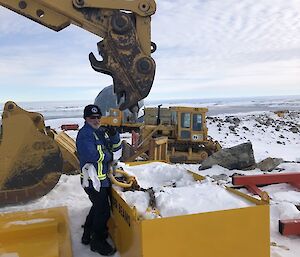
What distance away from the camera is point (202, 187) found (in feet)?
13.0

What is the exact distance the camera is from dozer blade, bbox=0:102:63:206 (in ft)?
17.8

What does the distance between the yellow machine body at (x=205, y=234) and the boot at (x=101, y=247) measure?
2.37ft

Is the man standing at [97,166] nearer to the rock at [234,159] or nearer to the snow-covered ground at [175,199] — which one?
the snow-covered ground at [175,199]

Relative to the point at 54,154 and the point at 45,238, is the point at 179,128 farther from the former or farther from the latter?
the point at 45,238

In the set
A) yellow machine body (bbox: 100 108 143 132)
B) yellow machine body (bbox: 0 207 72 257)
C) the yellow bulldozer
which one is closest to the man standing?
yellow machine body (bbox: 0 207 72 257)

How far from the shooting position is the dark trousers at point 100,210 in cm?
413

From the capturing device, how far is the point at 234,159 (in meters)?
9.96

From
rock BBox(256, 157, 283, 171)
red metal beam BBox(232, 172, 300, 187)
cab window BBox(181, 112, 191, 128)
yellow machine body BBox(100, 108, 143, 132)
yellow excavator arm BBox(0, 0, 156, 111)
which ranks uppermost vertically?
yellow excavator arm BBox(0, 0, 156, 111)

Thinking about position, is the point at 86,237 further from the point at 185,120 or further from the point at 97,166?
the point at 185,120

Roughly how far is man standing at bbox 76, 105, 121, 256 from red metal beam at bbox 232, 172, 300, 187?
2945mm

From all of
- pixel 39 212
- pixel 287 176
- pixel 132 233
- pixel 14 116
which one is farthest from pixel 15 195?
pixel 287 176

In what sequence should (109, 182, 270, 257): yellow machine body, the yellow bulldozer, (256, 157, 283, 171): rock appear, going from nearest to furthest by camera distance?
(109, 182, 270, 257): yellow machine body → (256, 157, 283, 171): rock → the yellow bulldozer

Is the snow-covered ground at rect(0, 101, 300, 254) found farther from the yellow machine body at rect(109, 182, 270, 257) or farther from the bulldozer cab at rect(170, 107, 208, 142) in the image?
the bulldozer cab at rect(170, 107, 208, 142)

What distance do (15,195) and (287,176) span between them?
4465mm
